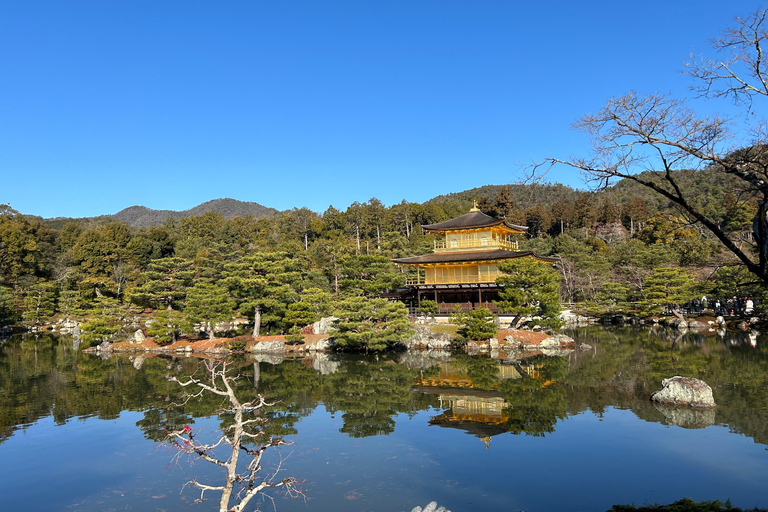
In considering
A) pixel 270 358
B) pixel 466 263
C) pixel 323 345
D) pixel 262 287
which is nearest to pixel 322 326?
pixel 323 345

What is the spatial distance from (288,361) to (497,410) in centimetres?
1318

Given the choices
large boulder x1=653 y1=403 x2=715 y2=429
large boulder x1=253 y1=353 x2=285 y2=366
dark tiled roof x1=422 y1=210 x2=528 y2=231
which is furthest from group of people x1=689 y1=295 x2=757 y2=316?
large boulder x1=253 y1=353 x2=285 y2=366

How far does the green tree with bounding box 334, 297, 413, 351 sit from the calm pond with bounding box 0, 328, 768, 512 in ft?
10.00

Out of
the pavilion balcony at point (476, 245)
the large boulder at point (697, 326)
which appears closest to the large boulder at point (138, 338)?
the pavilion balcony at point (476, 245)

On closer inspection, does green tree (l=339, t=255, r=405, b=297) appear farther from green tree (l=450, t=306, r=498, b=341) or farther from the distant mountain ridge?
the distant mountain ridge

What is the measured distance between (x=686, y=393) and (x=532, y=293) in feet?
46.2

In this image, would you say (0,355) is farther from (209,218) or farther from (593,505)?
(209,218)

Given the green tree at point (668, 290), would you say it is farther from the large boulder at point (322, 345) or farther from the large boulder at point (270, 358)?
the large boulder at point (270, 358)

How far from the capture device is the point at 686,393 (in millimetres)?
13789

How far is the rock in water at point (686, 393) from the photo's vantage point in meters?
13.6

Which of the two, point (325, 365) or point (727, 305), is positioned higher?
point (727, 305)

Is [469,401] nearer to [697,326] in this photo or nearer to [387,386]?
[387,386]

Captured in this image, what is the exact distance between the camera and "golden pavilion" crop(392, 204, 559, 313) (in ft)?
108

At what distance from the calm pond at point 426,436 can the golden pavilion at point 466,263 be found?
11.4m
